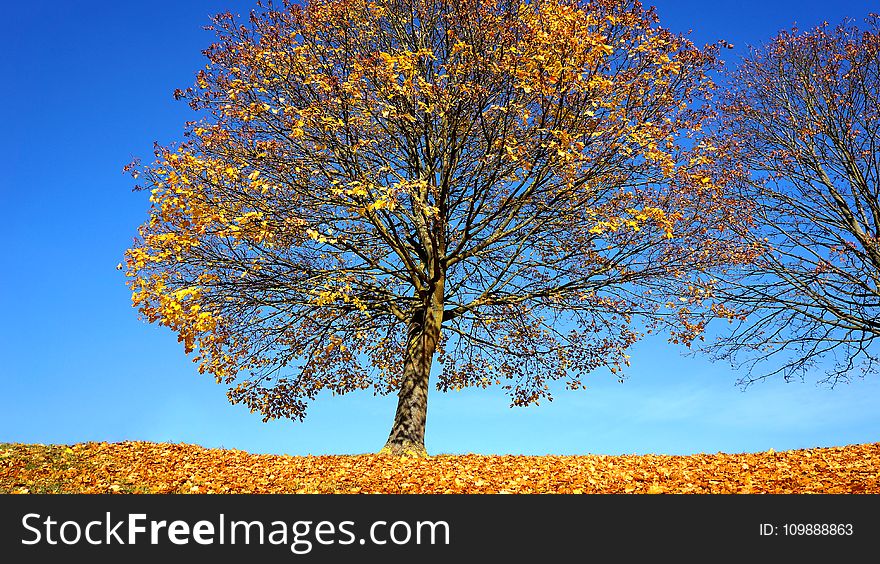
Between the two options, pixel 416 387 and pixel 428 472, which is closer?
pixel 428 472

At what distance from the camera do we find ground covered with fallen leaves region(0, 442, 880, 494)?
36.0ft

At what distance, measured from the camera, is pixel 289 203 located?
14766mm

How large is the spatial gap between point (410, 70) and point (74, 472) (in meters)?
10.3

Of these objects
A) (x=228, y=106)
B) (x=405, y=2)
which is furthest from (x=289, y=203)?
(x=405, y=2)

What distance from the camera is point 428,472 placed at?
12.5m

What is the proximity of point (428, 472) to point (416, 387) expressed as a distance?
3.35 m

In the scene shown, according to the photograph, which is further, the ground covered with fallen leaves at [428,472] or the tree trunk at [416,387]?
the tree trunk at [416,387]

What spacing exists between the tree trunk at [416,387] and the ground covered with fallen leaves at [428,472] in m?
Result: 0.56

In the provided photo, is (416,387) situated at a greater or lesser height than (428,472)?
greater

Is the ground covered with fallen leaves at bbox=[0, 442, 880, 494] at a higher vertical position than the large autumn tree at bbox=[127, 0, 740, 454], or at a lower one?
lower

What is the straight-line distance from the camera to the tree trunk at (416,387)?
594 inches

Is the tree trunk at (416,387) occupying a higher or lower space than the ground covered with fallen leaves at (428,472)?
higher

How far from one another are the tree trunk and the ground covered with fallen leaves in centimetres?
56

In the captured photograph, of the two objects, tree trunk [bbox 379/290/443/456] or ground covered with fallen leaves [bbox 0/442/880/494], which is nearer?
ground covered with fallen leaves [bbox 0/442/880/494]
